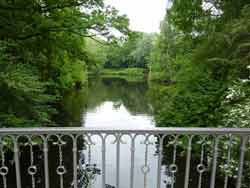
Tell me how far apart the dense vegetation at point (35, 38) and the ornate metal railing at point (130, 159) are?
25.2 inches

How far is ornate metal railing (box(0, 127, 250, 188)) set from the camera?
1.61 m

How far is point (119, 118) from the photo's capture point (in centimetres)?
983

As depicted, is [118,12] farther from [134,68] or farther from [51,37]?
[134,68]

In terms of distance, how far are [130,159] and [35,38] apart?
312 centimetres

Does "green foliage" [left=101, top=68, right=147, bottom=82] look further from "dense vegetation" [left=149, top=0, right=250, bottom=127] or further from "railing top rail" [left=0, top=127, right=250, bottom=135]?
"railing top rail" [left=0, top=127, right=250, bottom=135]

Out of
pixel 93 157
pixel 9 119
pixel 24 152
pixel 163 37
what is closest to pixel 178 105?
pixel 93 157

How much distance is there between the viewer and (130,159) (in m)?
3.59

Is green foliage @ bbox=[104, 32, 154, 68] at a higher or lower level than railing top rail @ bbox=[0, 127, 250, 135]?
higher

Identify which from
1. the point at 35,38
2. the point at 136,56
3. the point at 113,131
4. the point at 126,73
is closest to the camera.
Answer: the point at 113,131

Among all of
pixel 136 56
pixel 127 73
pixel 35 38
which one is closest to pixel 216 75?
pixel 35 38

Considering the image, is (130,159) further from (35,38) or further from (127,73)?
(127,73)

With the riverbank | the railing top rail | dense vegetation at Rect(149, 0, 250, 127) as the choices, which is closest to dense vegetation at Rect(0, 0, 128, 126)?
dense vegetation at Rect(149, 0, 250, 127)

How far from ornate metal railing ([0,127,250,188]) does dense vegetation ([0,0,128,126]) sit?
639 millimetres

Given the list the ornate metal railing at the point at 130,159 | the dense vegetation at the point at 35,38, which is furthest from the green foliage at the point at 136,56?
the ornate metal railing at the point at 130,159
